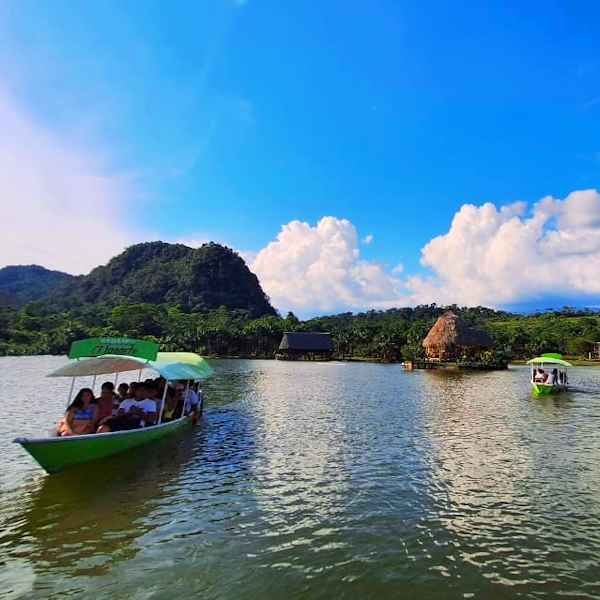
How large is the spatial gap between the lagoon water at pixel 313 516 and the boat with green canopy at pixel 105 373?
0.46 m

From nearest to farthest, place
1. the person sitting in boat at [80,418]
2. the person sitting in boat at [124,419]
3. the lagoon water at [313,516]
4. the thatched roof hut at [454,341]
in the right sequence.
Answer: the lagoon water at [313,516], the person sitting in boat at [80,418], the person sitting in boat at [124,419], the thatched roof hut at [454,341]

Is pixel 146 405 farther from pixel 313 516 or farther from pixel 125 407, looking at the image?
pixel 313 516

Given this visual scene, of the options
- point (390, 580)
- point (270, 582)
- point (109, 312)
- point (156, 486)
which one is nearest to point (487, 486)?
point (390, 580)

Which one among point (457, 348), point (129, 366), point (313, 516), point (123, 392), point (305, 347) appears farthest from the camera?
point (305, 347)

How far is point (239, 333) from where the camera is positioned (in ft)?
336

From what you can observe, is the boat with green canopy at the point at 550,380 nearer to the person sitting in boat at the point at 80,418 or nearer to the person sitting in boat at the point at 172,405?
the person sitting in boat at the point at 172,405

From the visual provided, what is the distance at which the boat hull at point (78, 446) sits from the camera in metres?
12.9

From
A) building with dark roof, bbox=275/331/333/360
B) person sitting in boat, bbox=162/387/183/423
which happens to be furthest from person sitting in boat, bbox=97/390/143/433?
building with dark roof, bbox=275/331/333/360

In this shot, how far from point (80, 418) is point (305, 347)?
267 feet

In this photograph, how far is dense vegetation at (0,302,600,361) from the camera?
296ft

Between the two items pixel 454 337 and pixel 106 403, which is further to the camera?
pixel 454 337

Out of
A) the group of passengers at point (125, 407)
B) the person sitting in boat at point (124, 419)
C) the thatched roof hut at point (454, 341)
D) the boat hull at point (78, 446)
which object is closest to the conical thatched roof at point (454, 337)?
the thatched roof hut at point (454, 341)

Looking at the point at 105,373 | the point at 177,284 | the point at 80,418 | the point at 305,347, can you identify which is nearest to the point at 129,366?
the point at 105,373

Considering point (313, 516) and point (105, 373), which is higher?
point (105, 373)
